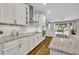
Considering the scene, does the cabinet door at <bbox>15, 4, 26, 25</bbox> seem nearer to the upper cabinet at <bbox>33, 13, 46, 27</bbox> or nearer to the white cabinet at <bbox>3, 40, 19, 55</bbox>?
the white cabinet at <bbox>3, 40, 19, 55</bbox>

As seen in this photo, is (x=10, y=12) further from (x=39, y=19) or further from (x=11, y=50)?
(x=39, y=19)

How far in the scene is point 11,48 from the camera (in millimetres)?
2148

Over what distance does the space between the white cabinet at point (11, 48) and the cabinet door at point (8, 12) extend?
1.99ft

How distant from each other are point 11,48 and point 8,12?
946 millimetres

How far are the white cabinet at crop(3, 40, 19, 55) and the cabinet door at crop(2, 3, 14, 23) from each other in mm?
608

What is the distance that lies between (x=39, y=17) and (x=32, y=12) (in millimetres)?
582

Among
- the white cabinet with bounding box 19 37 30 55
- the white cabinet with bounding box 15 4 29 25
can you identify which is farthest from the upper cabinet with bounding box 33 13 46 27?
the white cabinet with bounding box 19 37 30 55

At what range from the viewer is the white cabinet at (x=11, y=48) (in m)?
1.91

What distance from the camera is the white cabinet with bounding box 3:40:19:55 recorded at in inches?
75.3

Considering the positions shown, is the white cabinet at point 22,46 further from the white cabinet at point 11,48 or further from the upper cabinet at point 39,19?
the upper cabinet at point 39,19

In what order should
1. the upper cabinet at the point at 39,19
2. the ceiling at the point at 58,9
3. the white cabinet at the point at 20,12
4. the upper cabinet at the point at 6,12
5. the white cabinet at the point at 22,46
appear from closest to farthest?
the upper cabinet at the point at 6,12, the white cabinet at the point at 22,46, the white cabinet at the point at 20,12, the ceiling at the point at 58,9, the upper cabinet at the point at 39,19

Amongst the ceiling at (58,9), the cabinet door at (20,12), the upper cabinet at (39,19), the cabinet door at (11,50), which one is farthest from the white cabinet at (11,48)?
the upper cabinet at (39,19)

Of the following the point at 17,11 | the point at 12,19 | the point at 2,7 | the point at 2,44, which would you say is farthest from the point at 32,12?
the point at 2,44

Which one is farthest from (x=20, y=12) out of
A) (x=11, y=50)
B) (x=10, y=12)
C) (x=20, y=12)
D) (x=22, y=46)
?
(x=11, y=50)
